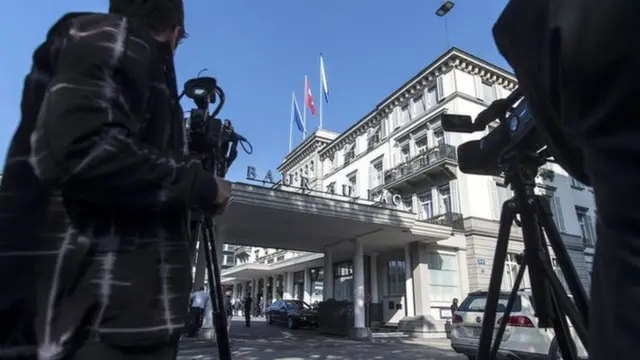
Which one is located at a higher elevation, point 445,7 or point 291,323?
point 445,7

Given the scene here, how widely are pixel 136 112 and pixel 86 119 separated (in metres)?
0.17

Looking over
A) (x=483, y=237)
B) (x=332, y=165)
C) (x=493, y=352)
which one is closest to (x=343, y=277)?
(x=483, y=237)

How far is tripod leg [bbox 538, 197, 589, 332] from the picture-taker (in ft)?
4.78

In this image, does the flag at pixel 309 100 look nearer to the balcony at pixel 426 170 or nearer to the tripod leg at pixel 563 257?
the balcony at pixel 426 170

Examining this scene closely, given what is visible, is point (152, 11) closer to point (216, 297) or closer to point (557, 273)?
point (216, 297)

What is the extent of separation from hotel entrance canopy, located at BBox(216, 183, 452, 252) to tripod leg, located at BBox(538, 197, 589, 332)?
924cm

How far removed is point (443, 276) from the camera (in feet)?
60.5

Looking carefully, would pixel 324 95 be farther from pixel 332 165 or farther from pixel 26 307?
pixel 26 307

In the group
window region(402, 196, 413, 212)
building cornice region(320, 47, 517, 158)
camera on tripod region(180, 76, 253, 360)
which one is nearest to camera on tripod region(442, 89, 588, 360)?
camera on tripod region(180, 76, 253, 360)

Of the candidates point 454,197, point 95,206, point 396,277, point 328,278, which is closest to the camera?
point 95,206

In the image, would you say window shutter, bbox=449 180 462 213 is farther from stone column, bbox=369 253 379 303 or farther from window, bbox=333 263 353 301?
window, bbox=333 263 353 301

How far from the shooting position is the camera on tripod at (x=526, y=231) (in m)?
1.59

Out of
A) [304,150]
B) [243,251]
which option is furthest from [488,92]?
[243,251]

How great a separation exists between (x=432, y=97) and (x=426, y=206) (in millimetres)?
6679
